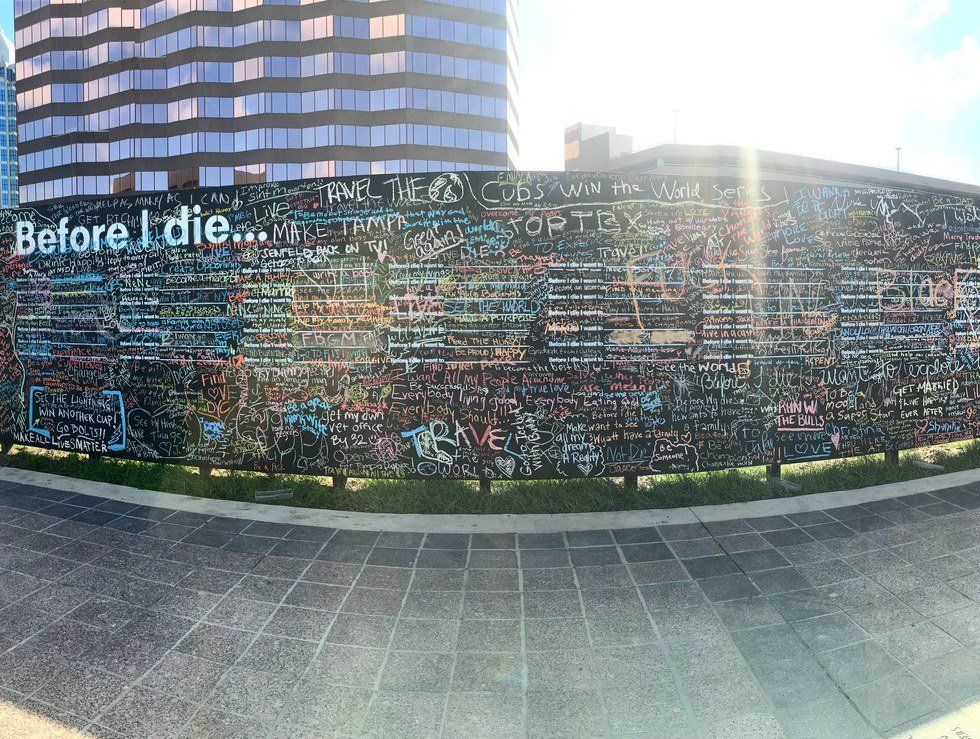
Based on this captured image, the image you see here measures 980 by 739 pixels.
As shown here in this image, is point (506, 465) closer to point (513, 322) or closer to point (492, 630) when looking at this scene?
point (513, 322)

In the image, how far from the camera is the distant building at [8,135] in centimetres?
13838

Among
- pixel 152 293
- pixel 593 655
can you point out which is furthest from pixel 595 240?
pixel 152 293

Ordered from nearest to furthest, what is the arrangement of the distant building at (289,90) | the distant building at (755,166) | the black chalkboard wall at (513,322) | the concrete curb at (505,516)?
the concrete curb at (505,516)
the black chalkboard wall at (513,322)
the distant building at (755,166)
the distant building at (289,90)

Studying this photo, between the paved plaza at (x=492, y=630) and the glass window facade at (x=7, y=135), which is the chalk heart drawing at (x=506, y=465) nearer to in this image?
the paved plaza at (x=492, y=630)

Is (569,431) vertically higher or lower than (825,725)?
higher

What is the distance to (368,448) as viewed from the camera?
6801 millimetres

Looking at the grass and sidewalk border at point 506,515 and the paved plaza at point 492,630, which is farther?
the grass and sidewalk border at point 506,515

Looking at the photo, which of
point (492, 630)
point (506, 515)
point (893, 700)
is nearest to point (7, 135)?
point (506, 515)

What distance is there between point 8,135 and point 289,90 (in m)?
136

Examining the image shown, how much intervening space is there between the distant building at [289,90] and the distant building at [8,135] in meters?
106

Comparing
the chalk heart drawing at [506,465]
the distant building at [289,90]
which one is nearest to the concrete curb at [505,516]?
the chalk heart drawing at [506,465]

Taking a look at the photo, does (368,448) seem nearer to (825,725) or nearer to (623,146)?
(825,725)

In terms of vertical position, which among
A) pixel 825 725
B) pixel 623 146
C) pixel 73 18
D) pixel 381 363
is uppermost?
pixel 73 18

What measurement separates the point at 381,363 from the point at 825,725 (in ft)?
16.5
